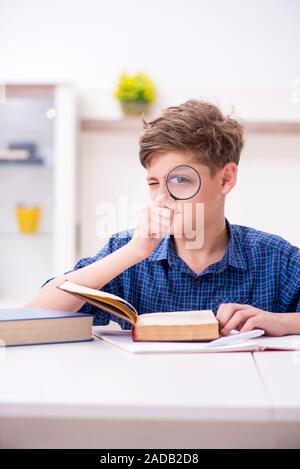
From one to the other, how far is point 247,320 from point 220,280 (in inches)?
13.9

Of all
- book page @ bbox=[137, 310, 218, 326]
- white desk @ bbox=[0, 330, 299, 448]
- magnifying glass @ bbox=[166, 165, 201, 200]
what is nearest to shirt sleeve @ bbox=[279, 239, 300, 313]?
magnifying glass @ bbox=[166, 165, 201, 200]

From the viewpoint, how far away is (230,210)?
3.60 meters

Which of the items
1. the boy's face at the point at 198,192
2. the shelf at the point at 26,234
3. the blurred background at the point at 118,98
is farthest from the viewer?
the shelf at the point at 26,234

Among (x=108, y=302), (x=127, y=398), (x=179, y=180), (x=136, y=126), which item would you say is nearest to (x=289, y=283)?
(x=179, y=180)

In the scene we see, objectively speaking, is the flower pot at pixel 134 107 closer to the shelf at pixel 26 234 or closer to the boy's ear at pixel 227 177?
the shelf at pixel 26 234

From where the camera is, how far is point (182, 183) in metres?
1.49

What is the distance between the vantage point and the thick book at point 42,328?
117 centimetres

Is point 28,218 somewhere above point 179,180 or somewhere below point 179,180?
below

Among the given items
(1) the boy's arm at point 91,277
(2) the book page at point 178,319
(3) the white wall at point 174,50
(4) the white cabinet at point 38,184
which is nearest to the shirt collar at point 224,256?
(1) the boy's arm at point 91,277

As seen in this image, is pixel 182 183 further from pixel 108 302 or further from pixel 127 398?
pixel 127 398

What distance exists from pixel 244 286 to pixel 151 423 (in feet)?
2.18

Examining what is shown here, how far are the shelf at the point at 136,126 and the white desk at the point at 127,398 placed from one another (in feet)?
7.98

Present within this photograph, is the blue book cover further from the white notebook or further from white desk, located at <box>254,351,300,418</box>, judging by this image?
white desk, located at <box>254,351,300,418</box>
